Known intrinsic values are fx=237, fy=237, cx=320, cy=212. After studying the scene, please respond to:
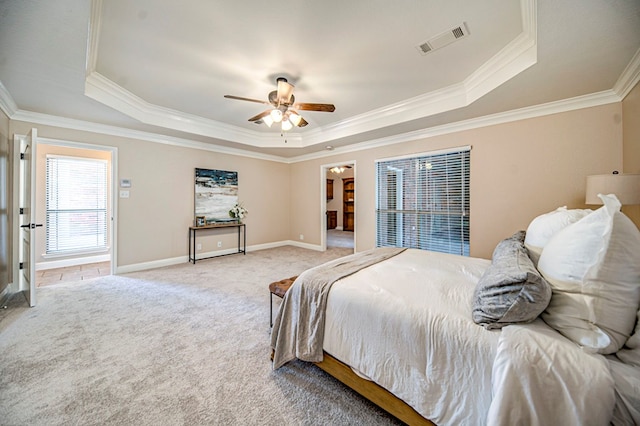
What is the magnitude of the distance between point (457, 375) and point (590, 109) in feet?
12.4

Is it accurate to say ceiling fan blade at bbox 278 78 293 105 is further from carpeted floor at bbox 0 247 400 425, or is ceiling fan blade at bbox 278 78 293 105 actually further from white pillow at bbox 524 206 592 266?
white pillow at bbox 524 206 592 266

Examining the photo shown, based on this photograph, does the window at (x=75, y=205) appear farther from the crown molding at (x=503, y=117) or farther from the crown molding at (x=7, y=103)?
the crown molding at (x=503, y=117)

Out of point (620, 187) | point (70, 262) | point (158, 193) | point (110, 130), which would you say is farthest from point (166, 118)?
point (620, 187)

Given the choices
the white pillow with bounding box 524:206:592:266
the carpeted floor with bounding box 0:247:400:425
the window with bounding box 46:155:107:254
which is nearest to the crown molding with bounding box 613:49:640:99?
the white pillow with bounding box 524:206:592:266

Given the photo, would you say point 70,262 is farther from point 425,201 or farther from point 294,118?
point 425,201

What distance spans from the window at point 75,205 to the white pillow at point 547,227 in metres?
6.88

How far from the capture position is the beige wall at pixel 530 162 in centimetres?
285

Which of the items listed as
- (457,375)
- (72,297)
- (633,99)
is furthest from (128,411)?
(633,99)

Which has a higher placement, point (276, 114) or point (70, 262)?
point (276, 114)

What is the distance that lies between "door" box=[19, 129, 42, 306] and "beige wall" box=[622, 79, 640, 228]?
21.2 feet

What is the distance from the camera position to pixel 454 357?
1.10m

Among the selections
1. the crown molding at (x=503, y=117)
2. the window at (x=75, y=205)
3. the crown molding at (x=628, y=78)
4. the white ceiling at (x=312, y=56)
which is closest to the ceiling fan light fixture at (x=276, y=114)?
the white ceiling at (x=312, y=56)

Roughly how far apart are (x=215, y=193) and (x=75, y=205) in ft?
8.48

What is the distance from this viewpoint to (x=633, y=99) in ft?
8.00
